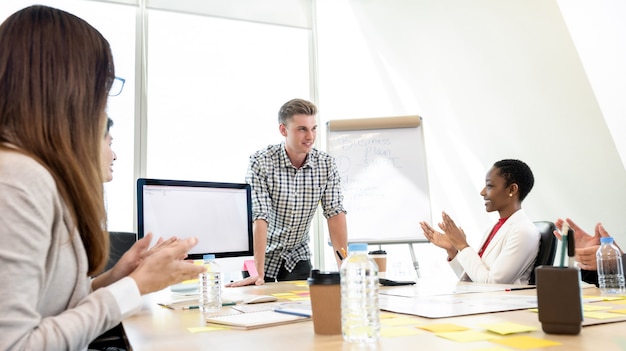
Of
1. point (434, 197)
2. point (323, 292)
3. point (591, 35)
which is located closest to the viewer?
point (323, 292)

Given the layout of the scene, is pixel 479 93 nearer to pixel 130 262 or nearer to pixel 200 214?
pixel 200 214

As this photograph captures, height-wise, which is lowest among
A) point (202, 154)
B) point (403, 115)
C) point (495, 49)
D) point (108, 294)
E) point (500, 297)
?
point (500, 297)

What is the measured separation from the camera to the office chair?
1.97 meters

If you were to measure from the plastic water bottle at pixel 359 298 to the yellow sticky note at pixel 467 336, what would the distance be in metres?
0.13

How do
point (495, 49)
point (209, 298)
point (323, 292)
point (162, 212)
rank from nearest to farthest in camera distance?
point (323, 292), point (209, 298), point (162, 212), point (495, 49)

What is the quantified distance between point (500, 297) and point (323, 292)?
0.70 m

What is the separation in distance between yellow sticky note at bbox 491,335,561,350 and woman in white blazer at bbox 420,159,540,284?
1.21 meters

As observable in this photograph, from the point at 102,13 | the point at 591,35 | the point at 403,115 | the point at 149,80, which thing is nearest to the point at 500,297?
the point at 591,35

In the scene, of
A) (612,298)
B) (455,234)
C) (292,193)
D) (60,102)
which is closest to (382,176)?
(292,193)

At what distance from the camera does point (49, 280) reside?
0.79 m

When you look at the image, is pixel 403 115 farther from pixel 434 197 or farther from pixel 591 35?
pixel 591 35

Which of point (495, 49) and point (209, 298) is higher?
point (495, 49)

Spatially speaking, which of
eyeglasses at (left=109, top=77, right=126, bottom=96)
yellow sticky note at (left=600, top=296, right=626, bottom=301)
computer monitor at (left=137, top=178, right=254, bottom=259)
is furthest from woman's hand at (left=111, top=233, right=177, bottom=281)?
yellow sticky note at (left=600, top=296, right=626, bottom=301)

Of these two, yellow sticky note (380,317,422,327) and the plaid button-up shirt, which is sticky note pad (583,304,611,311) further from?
the plaid button-up shirt
